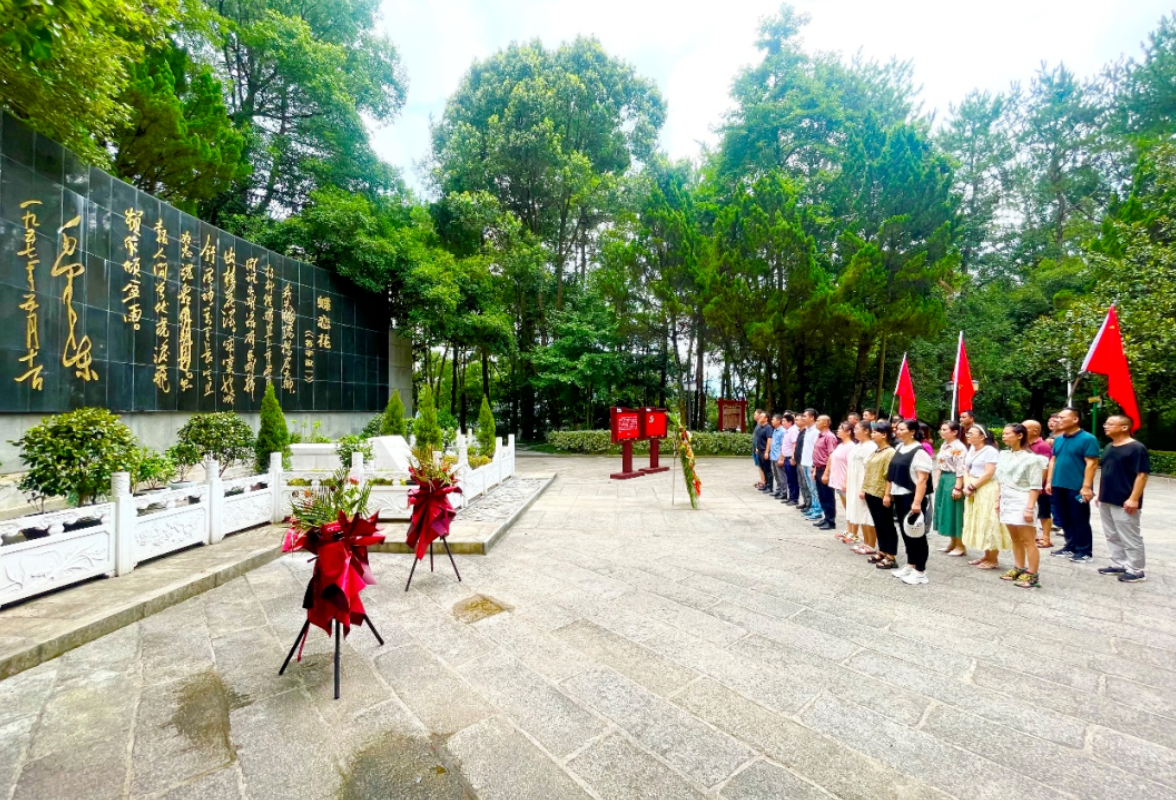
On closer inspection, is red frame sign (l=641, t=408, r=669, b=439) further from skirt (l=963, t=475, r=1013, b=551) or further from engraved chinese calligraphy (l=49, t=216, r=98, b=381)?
engraved chinese calligraphy (l=49, t=216, r=98, b=381)

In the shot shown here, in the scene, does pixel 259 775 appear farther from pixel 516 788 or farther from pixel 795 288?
pixel 795 288

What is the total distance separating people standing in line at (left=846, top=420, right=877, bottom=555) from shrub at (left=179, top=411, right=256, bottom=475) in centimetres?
825

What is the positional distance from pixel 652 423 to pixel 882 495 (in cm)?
709

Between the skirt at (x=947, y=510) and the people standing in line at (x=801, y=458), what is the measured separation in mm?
1671

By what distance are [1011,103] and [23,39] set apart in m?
32.2

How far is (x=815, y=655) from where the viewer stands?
282cm

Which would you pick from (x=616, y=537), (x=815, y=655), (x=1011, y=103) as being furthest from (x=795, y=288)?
(x=1011, y=103)

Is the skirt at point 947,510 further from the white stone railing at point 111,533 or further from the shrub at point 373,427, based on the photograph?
the shrub at point 373,427

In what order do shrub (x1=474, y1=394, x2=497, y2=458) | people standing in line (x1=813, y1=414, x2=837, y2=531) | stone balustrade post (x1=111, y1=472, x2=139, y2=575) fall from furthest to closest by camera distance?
shrub (x1=474, y1=394, x2=497, y2=458)
people standing in line (x1=813, y1=414, x2=837, y2=531)
stone balustrade post (x1=111, y1=472, x2=139, y2=575)

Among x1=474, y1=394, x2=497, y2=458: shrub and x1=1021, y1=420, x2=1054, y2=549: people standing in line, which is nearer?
x1=1021, y1=420, x2=1054, y2=549: people standing in line

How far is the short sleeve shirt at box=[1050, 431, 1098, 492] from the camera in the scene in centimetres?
480

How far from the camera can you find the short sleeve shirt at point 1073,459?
480 cm

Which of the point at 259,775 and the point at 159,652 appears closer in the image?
the point at 259,775

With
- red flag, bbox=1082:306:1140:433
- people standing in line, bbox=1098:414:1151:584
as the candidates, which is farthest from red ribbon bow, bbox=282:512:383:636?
red flag, bbox=1082:306:1140:433
